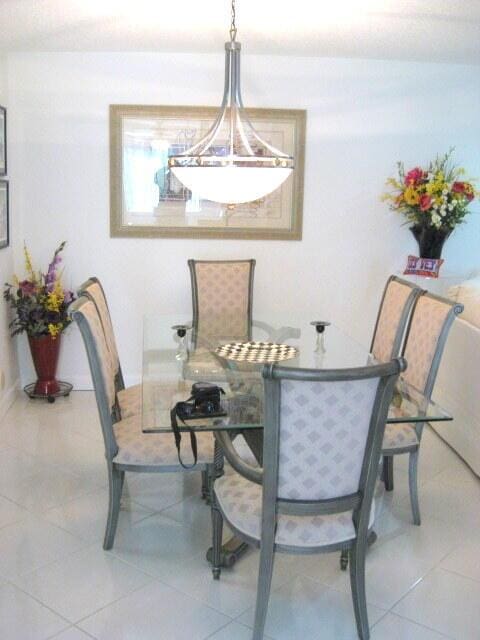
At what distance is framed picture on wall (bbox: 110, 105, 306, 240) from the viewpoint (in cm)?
456

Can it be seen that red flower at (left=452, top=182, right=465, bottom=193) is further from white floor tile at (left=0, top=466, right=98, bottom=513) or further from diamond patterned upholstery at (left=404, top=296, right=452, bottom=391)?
white floor tile at (left=0, top=466, right=98, bottom=513)

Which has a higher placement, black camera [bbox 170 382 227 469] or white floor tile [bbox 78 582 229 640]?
black camera [bbox 170 382 227 469]

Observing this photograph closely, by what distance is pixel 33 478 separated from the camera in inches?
136

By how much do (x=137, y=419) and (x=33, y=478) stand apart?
82 centimetres

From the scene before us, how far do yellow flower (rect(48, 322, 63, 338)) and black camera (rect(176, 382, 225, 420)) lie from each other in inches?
82.3

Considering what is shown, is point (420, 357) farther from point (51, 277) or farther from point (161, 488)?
point (51, 277)

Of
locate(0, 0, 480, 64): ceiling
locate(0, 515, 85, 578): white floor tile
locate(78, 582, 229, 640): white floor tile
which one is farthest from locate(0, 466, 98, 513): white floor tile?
locate(0, 0, 480, 64): ceiling

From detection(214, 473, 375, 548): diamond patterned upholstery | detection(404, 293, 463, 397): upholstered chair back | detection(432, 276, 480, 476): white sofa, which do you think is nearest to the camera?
detection(214, 473, 375, 548): diamond patterned upholstery

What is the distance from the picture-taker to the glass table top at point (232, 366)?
8.14 ft

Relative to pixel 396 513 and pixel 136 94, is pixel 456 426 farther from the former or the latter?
pixel 136 94

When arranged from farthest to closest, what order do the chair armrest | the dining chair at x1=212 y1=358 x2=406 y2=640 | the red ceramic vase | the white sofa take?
the red ceramic vase → the white sofa → the chair armrest → the dining chair at x1=212 y1=358 x2=406 y2=640

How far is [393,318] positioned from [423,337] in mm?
395

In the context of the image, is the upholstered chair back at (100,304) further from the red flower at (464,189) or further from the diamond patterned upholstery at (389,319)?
the red flower at (464,189)

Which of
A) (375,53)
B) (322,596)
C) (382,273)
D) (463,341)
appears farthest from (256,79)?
(322,596)
